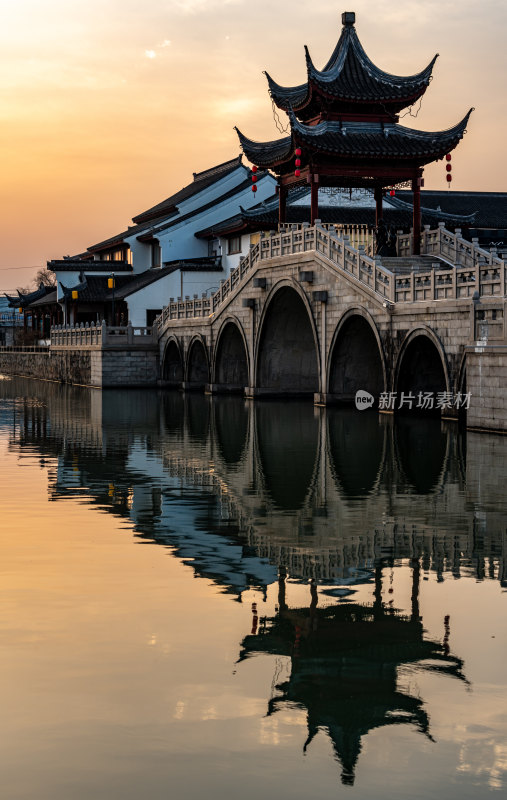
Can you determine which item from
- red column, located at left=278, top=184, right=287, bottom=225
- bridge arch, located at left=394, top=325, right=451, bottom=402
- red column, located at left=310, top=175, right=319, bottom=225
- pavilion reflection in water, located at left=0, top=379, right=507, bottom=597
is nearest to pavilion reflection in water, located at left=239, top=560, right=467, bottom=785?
pavilion reflection in water, located at left=0, top=379, right=507, bottom=597

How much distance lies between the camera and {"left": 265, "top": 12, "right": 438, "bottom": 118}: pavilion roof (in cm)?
4194

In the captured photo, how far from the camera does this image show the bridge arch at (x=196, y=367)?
179 feet

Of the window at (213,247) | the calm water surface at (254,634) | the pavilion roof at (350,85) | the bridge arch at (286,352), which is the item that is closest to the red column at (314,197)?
the pavilion roof at (350,85)

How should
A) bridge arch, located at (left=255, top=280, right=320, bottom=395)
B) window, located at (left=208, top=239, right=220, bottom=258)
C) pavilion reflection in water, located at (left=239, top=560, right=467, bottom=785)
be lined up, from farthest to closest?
window, located at (left=208, top=239, right=220, bottom=258) < bridge arch, located at (left=255, top=280, right=320, bottom=395) < pavilion reflection in water, located at (left=239, top=560, right=467, bottom=785)

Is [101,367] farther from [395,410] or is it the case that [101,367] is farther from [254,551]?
[254,551]

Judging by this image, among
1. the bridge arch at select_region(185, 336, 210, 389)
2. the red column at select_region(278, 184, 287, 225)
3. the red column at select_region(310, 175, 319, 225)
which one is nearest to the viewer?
the red column at select_region(310, 175, 319, 225)

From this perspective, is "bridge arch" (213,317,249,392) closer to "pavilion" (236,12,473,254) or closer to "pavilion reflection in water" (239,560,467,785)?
"pavilion" (236,12,473,254)

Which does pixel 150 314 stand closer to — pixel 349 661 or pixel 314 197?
pixel 314 197

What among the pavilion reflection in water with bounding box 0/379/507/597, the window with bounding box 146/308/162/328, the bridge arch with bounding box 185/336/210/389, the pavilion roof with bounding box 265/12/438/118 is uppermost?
the pavilion roof with bounding box 265/12/438/118

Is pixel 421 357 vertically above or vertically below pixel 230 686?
above

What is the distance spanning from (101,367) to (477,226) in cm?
2151

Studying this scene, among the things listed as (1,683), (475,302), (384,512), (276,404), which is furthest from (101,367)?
(1,683)

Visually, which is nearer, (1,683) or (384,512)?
(1,683)

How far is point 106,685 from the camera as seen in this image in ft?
28.3
